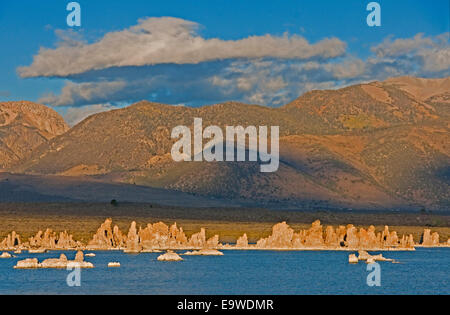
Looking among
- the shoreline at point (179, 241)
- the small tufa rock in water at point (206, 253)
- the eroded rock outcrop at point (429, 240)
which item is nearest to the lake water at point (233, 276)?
the small tufa rock in water at point (206, 253)

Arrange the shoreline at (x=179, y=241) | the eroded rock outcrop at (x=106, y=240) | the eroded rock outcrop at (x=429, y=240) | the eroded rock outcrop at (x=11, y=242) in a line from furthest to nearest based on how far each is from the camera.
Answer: the eroded rock outcrop at (x=429, y=240), the eroded rock outcrop at (x=106, y=240), the shoreline at (x=179, y=241), the eroded rock outcrop at (x=11, y=242)

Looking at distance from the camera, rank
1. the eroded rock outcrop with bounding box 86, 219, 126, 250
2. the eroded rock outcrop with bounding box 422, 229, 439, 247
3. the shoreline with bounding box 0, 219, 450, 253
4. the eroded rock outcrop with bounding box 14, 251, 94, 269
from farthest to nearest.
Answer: the eroded rock outcrop with bounding box 422, 229, 439, 247 < the eroded rock outcrop with bounding box 86, 219, 126, 250 < the shoreline with bounding box 0, 219, 450, 253 < the eroded rock outcrop with bounding box 14, 251, 94, 269

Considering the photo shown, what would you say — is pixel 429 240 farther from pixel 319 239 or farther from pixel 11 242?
pixel 11 242

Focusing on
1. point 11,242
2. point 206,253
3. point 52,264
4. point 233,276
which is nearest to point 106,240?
point 11,242

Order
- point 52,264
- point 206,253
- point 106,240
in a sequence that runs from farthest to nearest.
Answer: point 106,240 < point 206,253 < point 52,264

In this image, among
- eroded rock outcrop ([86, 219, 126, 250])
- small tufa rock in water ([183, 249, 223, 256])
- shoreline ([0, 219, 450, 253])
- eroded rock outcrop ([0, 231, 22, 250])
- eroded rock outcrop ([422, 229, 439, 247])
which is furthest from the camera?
eroded rock outcrop ([422, 229, 439, 247])

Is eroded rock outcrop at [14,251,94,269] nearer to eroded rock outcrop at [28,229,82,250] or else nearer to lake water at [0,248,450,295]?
lake water at [0,248,450,295]

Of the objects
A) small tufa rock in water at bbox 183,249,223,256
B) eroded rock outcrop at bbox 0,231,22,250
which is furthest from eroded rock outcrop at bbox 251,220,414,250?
eroded rock outcrop at bbox 0,231,22,250

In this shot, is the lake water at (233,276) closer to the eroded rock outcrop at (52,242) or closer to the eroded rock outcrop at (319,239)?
the eroded rock outcrop at (52,242)
